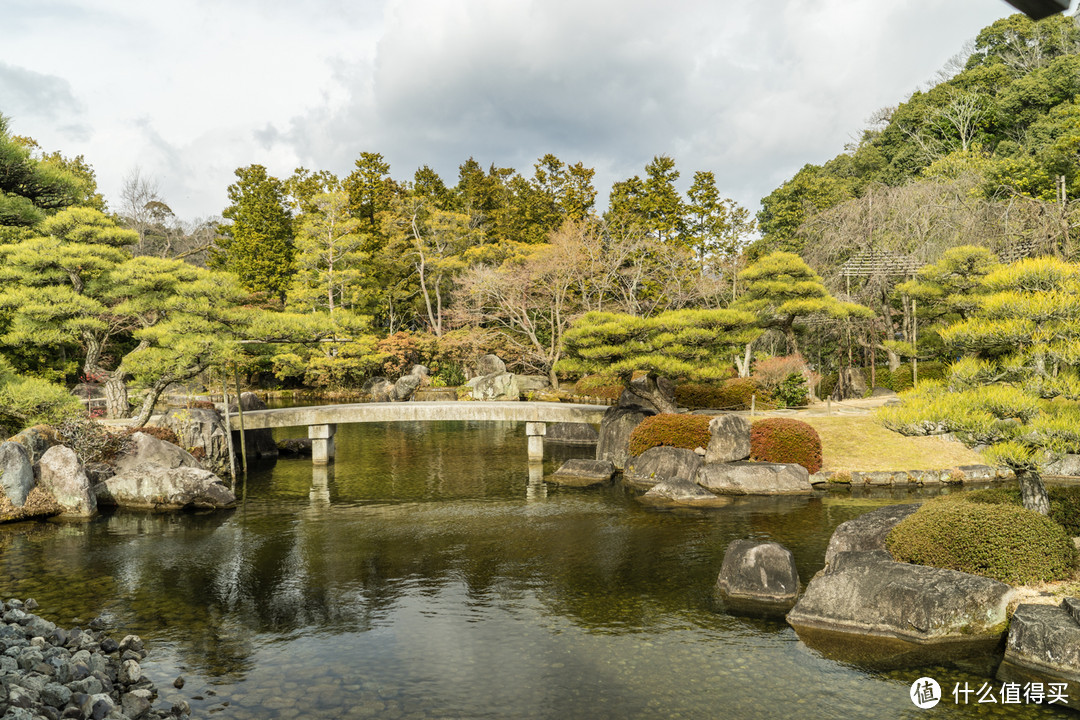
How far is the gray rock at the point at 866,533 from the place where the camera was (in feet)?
34.9

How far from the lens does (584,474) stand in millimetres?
19969

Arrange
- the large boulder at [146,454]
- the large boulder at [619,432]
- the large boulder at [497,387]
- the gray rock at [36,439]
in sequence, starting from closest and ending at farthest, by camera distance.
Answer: the gray rock at [36,439]
the large boulder at [146,454]
the large boulder at [619,432]
the large boulder at [497,387]

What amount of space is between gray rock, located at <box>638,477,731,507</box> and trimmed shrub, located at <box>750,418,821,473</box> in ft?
8.49

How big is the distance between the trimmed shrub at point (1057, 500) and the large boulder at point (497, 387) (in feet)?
84.6

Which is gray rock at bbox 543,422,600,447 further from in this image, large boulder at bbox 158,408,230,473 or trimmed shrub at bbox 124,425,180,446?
trimmed shrub at bbox 124,425,180,446

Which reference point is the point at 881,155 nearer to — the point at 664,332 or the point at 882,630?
the point at 664,332

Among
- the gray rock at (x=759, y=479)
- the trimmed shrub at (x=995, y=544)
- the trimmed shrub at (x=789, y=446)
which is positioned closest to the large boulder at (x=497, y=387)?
the trimmed shrub at (x=789, y=446)

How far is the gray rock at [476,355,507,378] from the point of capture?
124 feet

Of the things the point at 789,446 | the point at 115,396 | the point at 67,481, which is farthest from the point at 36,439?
the point at 789,446

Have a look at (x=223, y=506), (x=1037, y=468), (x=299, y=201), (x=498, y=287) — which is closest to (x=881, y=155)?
(x=498, y=287)

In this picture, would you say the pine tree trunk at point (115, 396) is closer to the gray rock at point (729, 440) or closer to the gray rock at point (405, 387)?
the gray rock at point (405, 387)

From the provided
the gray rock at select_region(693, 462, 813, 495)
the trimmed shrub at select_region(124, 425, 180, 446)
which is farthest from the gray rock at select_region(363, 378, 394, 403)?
the gray rock at select_region(693, 462, 813, 495)

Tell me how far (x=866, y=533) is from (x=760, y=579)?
2002 millimetres

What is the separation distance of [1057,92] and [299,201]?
47.7 m
